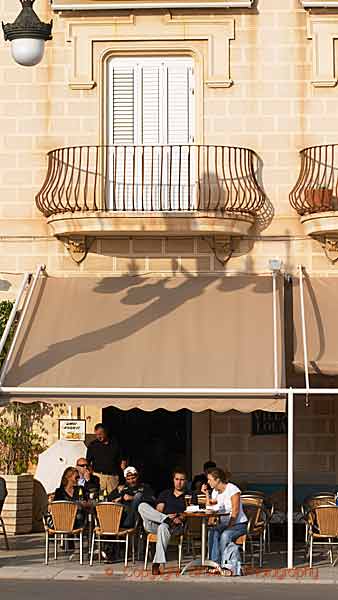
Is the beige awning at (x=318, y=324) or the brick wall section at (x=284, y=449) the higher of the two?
the beige awning at (x=318, y=324)

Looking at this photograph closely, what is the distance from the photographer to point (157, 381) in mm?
16047

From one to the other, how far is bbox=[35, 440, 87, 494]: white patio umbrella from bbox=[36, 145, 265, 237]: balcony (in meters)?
3.13

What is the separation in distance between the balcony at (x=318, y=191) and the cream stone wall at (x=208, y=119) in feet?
0.83

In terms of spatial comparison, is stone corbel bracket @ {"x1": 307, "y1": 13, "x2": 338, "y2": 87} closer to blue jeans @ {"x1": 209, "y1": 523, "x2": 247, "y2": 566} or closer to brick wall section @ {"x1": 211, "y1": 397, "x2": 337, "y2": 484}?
brick wall section @ {"x1": 211, "y1": 397, "x2": 337, "y2": 484}

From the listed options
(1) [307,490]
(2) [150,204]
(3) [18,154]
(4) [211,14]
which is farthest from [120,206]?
(1) [307,490]

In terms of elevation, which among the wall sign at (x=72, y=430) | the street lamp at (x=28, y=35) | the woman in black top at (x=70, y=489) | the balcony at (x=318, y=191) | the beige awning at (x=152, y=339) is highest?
the street lamp at (x=28, y=35)

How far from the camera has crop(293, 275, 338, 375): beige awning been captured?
17.0 m

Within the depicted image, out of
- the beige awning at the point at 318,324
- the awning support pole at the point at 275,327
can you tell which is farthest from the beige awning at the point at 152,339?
the beige awning at the point at 318,324

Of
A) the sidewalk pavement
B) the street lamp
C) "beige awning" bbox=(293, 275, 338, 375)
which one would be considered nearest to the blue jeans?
the sidewalk pavement

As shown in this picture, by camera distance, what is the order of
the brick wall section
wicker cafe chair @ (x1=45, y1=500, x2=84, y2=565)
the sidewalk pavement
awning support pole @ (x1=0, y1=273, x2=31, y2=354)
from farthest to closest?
the brick wall section → awning support pole @ (x1=0, y1=273, x2=31, y2=354) → wicker cafe chair @ (x1=45, y1=500, x2=84, y2=565) → the sidewalk pavement

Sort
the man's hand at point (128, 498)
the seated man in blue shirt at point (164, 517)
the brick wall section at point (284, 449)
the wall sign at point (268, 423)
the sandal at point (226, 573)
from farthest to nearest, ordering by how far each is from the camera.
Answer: the wall sign at point (268, 423) < the brick wall section at point (284, 449) < the man's hand at point (128, 498) < the seated man in blue shirt at point (164, 517) < the sandal at point (226, 573)

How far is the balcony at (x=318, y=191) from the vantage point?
18.5 metres

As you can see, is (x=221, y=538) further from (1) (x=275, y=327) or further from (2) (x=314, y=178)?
(2) (x=314, y=178)

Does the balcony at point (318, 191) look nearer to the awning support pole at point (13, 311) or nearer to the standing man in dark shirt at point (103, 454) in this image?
the awning support pole at point (13, 311)
